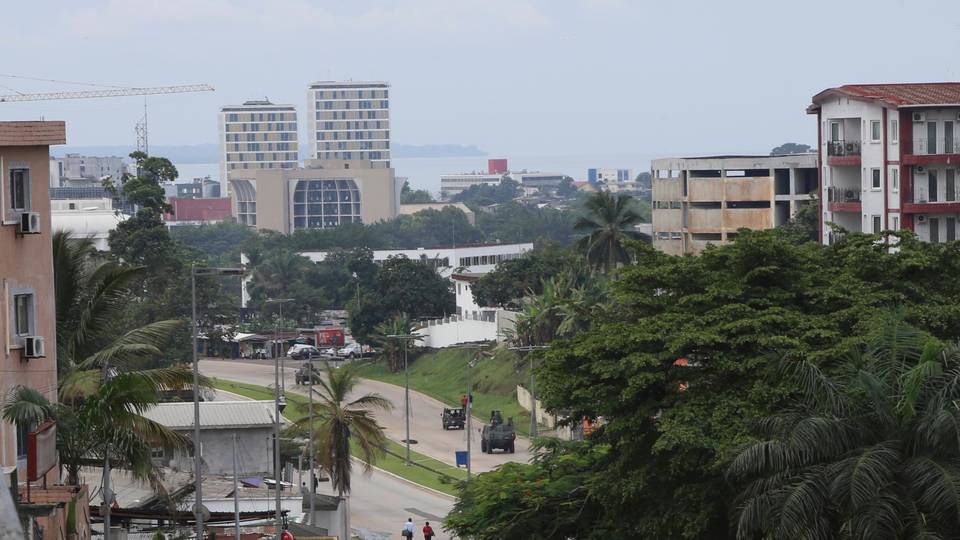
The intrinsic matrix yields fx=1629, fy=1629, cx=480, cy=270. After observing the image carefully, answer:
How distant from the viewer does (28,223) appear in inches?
1151

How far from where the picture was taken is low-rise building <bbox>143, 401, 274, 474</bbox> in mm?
51031

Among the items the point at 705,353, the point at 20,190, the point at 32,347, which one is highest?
the point at 20,190

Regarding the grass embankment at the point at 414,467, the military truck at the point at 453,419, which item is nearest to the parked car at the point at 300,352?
the grass embankment at the point at 414,467

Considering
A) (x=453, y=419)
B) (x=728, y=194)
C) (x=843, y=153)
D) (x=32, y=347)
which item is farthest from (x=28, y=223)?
(x=728, y=194)

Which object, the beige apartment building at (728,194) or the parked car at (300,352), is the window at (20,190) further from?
the parked car at (300,352)

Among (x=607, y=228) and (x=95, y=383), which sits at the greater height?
(x=607, y=228)

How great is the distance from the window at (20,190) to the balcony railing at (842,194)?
2078 inches

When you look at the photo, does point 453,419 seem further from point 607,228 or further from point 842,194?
point 842,194

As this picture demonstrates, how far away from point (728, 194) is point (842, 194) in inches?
897

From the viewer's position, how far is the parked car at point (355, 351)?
120 meters

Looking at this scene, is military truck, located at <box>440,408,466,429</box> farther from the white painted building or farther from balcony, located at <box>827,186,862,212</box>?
the white painted building

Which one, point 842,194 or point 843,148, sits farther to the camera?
point 842,194

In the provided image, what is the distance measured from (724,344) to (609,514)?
4.05m

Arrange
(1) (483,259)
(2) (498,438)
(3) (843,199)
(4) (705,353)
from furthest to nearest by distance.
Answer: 1. (1) (483,259)
2. (2) (498,438)
3. (3) (843,199)
4. (4) (705,353)
